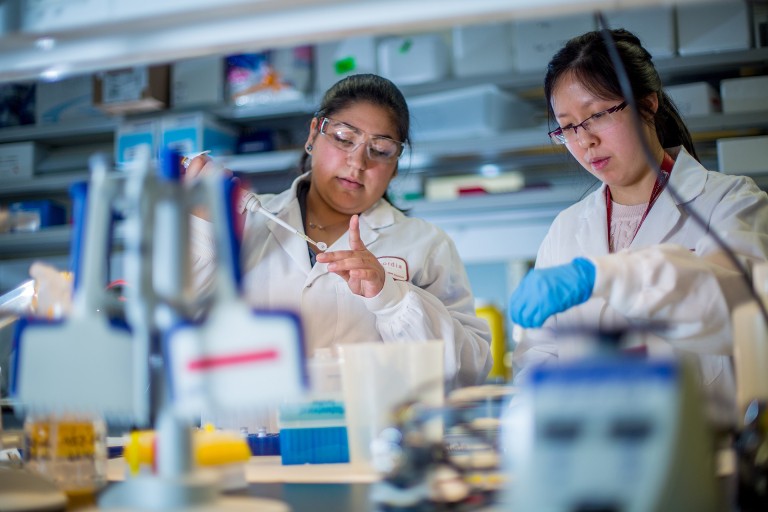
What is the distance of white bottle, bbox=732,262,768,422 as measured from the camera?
2.69 ft

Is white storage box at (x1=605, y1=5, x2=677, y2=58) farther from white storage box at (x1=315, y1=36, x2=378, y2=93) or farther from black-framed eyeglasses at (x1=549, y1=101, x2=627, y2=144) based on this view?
black-framed eyeglasses at (x1=549, y1=101, x2=627, y2=144)

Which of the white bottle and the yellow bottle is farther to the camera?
the yellow bottle

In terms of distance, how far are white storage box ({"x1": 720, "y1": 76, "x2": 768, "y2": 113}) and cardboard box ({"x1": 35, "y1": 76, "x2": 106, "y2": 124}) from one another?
9.45 ft

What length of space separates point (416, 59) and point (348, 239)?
5.17ft

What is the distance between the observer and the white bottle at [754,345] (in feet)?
2.69

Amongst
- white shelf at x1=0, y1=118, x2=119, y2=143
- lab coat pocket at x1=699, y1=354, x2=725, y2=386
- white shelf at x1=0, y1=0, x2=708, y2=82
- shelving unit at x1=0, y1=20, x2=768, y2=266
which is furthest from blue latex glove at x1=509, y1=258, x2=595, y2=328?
white shelf at x1=0, y1=118, x2=119, y2=143

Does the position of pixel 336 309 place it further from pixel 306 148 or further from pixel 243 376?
pixel 243 376

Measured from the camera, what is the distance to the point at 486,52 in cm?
324

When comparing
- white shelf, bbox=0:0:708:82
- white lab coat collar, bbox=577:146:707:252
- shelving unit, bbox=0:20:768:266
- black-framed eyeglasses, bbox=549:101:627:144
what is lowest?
white lab coat collar, bbox=577:146:707:252

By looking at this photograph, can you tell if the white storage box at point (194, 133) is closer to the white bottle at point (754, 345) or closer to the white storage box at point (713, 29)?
the white storage box at point (713, 29)

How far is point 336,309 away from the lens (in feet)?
6.42

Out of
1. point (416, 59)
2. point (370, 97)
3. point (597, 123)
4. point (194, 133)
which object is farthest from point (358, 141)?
point (194, 133)

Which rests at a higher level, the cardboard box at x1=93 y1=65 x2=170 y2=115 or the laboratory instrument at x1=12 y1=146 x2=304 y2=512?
the cardboard box at x1=93 y1=65 x2=170 y2=115

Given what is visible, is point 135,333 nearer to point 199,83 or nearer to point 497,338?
point 497,338
